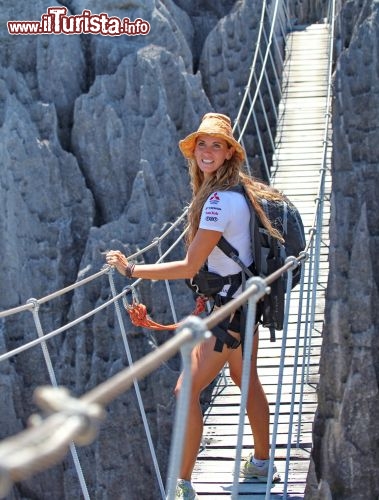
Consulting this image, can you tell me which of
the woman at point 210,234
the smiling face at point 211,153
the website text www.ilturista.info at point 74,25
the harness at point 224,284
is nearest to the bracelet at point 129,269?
the woman at point 210,234

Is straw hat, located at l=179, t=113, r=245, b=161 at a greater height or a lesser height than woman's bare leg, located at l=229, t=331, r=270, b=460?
greater

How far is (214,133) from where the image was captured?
2.87 meters

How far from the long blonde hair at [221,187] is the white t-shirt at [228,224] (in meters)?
0.04

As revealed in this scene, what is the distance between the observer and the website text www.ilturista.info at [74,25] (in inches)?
337

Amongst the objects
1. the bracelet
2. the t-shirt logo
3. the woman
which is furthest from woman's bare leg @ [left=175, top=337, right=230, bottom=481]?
the t-shirt logo

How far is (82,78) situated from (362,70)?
3.84 meters

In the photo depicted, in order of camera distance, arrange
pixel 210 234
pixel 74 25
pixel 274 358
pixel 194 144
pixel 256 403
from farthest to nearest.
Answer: pixel 74 25 → pixel 274 358 → pixel 256 403 → pixel 194 144 → pixel 210 234

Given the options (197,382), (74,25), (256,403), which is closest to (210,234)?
(197,382)

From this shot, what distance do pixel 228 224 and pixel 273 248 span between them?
0.21m

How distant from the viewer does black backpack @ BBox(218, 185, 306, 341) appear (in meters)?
2.88

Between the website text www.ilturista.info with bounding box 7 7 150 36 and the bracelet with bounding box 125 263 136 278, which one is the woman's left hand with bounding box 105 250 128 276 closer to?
the bracelet with bounding box 125 263 136 278

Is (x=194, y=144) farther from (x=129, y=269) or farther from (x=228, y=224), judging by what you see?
(x=129, y=269)

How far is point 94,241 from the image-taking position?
23.3 ft

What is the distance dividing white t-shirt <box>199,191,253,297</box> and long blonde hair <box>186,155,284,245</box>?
42mm
